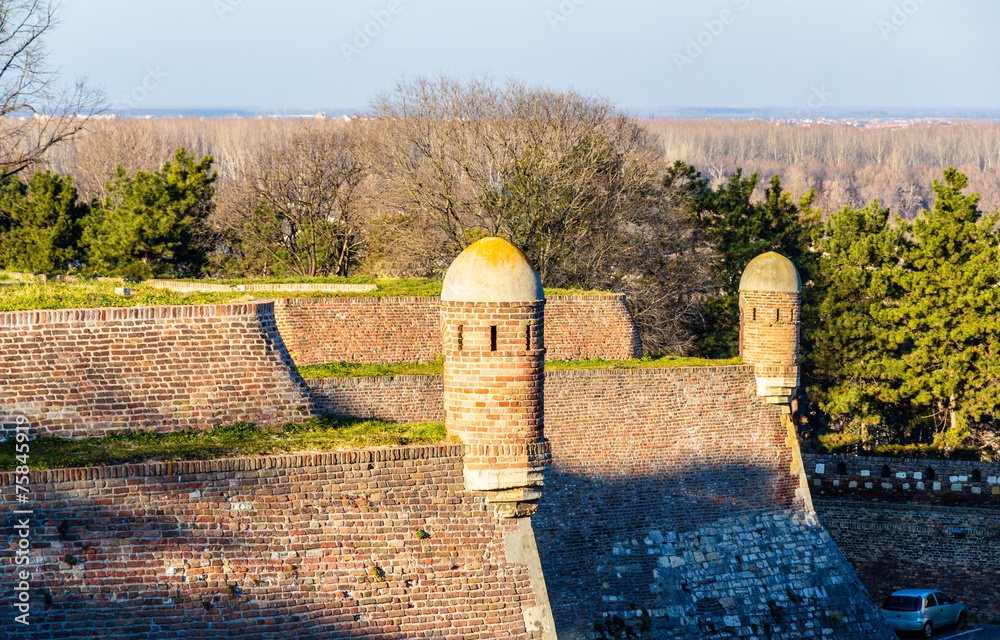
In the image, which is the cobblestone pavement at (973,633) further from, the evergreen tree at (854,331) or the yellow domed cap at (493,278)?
the yellow domed cap at (493,278)

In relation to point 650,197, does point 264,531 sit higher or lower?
lower

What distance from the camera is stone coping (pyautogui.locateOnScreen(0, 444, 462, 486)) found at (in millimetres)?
8102

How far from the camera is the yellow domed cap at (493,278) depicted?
9500 millimetres

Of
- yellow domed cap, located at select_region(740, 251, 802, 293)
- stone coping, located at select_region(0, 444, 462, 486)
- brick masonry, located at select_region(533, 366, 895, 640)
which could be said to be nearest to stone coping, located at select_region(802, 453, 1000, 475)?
brick masonry, located at select_region(533, 366, 895, 640)

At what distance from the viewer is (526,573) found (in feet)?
31.4

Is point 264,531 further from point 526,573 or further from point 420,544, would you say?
point 526,573

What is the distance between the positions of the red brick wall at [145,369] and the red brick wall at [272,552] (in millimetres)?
1771

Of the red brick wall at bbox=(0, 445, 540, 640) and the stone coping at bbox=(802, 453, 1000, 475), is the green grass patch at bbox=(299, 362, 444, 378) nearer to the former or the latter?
the red brick wall at bbox=(0, 445, 540, 640)

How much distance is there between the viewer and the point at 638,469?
16016mm

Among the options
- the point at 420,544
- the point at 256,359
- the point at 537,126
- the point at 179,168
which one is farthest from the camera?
the point at 179,168

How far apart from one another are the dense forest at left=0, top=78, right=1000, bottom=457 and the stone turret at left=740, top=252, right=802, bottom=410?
8.76m

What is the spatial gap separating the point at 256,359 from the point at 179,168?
1204 inches

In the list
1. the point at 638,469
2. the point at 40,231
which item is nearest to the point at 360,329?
the point at 638,469

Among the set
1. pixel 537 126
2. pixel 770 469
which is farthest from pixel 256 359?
pixel 537 126
